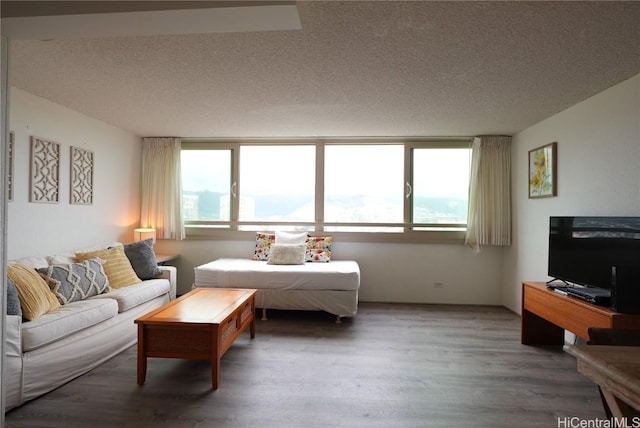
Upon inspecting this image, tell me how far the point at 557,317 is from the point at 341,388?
1850 mm

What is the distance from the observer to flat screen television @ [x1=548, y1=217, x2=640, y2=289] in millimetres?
2371

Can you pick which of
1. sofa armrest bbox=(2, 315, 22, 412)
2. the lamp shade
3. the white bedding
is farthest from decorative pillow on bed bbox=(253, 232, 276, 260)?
sofa armrest bbox=(2, 315, 22, 412)

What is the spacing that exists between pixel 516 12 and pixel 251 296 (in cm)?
291

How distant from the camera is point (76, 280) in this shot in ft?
9.32

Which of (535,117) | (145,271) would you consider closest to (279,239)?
(145,271)

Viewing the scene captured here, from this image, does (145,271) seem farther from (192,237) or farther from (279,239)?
(279,239)

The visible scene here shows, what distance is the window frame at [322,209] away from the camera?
473 cm

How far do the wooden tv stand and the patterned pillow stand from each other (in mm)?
3555

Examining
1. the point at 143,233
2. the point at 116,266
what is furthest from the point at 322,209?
the point at 116,266

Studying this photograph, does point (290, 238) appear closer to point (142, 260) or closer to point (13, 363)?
point (142, 260)

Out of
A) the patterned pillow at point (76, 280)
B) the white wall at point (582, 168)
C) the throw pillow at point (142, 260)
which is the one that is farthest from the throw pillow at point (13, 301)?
the white wall at point (582, 168)

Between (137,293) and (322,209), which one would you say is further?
(322,209)

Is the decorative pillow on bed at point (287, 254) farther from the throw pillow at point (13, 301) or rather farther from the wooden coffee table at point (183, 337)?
the throw pillow at point (13, 301)

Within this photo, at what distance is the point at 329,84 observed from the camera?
110 inches
